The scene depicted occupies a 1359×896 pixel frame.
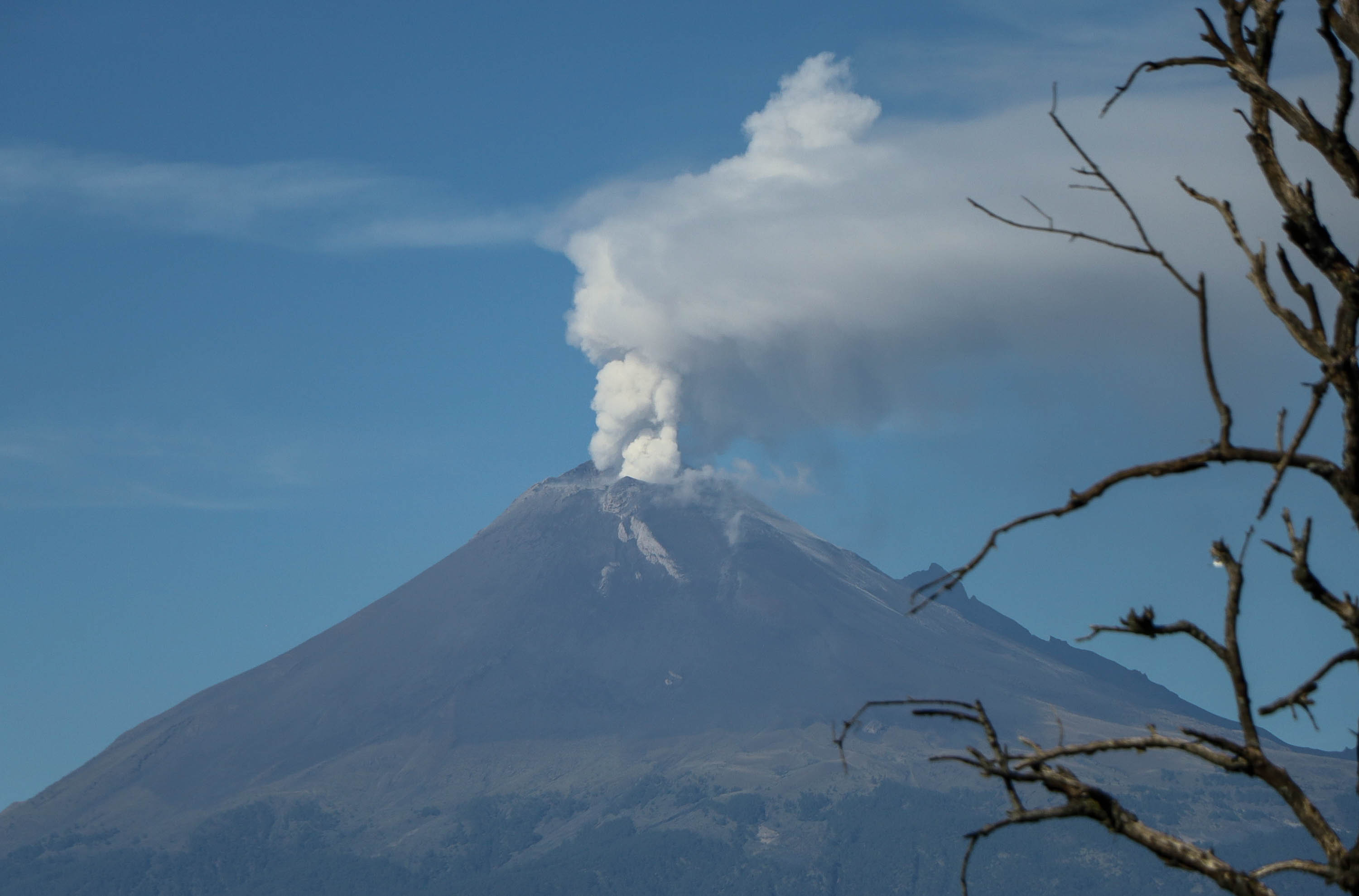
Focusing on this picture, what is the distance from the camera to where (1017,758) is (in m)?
4.23

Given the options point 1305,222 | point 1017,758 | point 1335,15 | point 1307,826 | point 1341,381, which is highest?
point 1335,15

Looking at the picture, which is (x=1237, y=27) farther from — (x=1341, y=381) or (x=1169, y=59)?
(x=1341, y=381)

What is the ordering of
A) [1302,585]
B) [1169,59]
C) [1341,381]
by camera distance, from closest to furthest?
[1341,381]
[1302,585]
[1169,59]

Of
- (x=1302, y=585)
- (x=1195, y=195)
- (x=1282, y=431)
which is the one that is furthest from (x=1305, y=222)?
(x=1302, y=585)

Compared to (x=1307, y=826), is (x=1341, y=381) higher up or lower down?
higher up

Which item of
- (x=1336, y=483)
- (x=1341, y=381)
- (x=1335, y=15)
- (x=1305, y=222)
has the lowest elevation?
(x=1336, y=483)

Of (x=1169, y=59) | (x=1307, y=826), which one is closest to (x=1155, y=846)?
(x=1307, y=826)

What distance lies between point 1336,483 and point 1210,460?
14.5 inches

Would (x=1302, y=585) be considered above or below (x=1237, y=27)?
below

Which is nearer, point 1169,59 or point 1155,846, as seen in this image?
→ point 1155,846

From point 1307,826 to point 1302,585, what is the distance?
73 centimetres

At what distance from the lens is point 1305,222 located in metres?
4.39

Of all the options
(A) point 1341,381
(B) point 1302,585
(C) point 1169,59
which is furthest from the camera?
(C) point 1169,59

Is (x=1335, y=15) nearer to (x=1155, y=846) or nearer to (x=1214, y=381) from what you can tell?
(x=1214, y=381)
